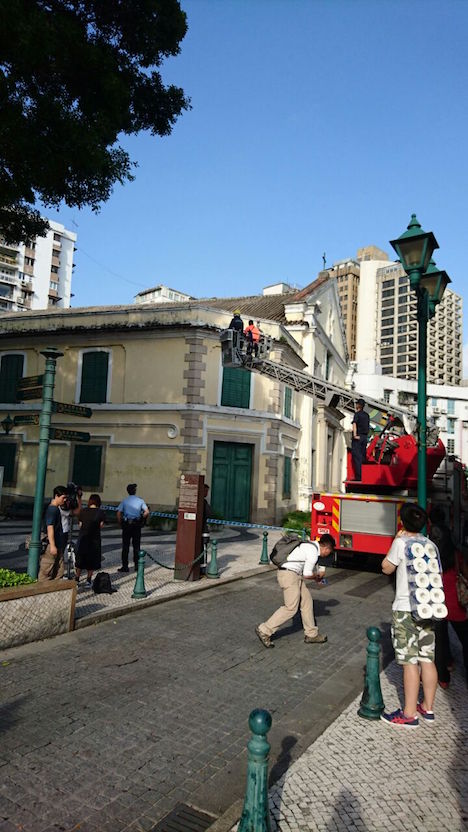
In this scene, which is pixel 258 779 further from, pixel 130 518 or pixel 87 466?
pixel 87 466

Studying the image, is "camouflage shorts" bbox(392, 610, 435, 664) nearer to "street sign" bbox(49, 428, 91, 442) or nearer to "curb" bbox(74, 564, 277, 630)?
"curb" bbox(74, 564, 277, 630)

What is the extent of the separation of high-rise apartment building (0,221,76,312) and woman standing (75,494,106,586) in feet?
219

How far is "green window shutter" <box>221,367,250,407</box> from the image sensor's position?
65.8 feet

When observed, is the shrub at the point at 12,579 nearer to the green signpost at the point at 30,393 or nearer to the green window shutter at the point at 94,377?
the green signpost at the point at 30,393

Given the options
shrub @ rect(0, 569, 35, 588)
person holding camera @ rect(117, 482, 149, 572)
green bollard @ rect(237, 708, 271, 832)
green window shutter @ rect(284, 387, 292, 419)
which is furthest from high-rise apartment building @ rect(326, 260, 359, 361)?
green bollard @ rect(237, 708, 271, 832)

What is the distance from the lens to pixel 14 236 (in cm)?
1066

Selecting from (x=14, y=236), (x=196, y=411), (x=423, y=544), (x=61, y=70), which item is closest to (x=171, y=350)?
(x=196, y=411)

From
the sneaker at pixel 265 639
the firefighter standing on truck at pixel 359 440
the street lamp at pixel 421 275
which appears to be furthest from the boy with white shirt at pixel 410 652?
the firefighter standing on truck at pixel 359 440

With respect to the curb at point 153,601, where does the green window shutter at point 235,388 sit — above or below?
above

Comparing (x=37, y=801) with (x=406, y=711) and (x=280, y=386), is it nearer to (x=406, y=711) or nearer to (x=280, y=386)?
(x=406, y=711)

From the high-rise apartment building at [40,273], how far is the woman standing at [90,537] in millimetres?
66735

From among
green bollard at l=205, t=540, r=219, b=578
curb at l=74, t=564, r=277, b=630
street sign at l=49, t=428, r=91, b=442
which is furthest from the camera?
green bollard at l=205, t=540, r=219, b=578

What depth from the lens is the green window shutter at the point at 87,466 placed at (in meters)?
20.5

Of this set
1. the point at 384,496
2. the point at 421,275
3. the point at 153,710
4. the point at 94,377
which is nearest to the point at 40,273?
the point at 94,377
